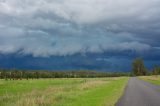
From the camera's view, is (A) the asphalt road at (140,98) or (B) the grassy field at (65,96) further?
(B) the grassy field at (65,96)

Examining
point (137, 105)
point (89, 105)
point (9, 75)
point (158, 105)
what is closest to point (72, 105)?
point (89, 105)

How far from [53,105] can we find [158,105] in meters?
7.65

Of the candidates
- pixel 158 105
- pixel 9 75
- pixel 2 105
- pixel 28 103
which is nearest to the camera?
pixel 158 105

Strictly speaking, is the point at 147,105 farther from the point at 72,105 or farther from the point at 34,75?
the point at 34,75

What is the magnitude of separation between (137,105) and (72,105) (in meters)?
4.86

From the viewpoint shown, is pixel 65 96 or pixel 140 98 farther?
pixel 65 96

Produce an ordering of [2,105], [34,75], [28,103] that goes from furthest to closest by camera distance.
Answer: [34,75] → [2,105] → [28,103]

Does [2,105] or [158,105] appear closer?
[158,105]

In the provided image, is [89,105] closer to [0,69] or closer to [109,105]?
[109,105]

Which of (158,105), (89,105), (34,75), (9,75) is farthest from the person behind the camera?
(34,75)

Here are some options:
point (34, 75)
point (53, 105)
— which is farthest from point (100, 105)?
point (34, 75)

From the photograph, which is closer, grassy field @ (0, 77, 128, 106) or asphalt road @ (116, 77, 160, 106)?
asphalt road @ (116, 77, 160, 106)

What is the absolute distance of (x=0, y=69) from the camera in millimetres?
199375

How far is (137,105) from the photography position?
20781mm
